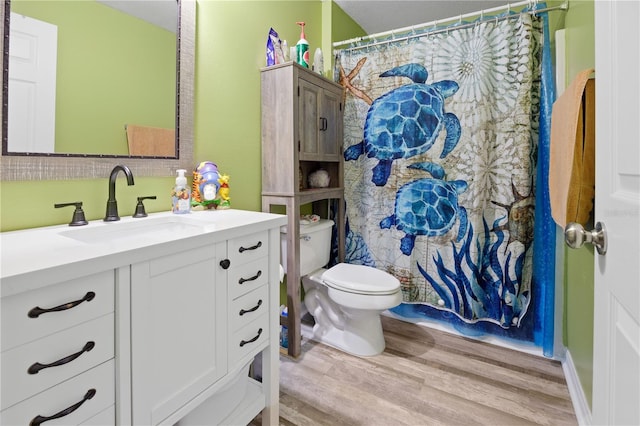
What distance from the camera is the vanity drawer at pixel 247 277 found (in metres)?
1.10

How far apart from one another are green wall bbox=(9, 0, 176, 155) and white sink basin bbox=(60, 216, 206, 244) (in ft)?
0.93

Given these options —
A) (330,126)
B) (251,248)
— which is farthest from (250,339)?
(330,126)

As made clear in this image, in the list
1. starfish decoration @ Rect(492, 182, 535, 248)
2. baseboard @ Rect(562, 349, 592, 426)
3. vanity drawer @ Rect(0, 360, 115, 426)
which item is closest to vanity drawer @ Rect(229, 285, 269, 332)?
vanity drawer @ Rect(0, 360, 115, 426)

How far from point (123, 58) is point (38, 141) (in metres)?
0.45

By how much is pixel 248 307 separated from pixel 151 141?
2.63 ft

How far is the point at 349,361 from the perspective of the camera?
73.5 inches

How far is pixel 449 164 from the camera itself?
2104 mm

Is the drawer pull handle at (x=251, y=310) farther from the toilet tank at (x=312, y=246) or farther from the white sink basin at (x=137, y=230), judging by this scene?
the toilet tank at (x=312, y=246)

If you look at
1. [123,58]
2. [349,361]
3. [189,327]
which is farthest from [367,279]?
[123,58]

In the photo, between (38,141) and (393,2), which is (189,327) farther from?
(393,2)

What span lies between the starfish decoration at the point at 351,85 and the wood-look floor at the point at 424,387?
1692 mm

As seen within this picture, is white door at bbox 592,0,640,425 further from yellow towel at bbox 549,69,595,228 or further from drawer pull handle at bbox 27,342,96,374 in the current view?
drawer pull handle at bbox 27,342,96,374

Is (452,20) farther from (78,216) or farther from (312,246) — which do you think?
(78,216)

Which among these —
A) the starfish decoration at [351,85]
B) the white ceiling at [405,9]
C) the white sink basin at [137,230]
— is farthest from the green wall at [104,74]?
the white ceiling at [405,9]
